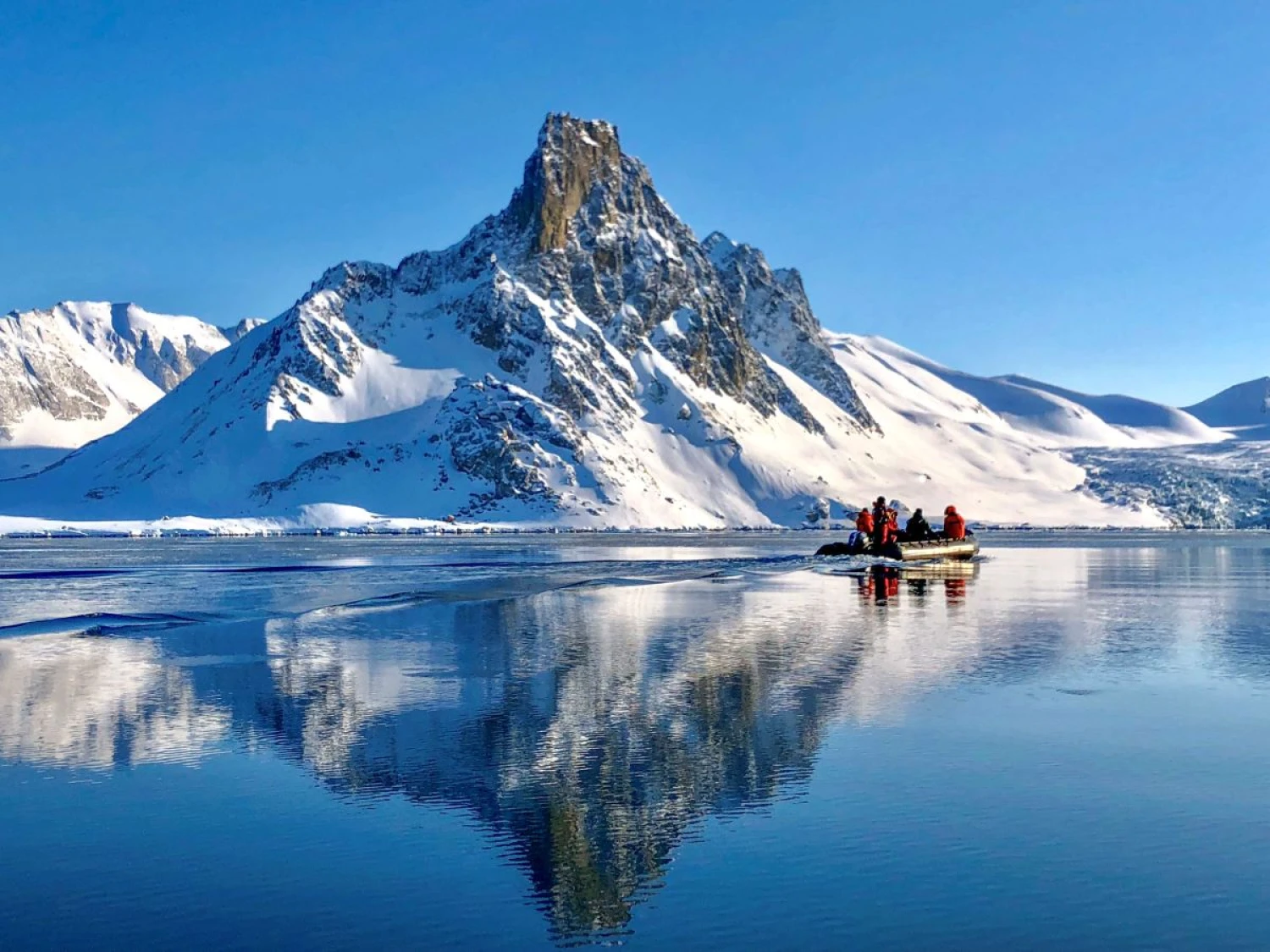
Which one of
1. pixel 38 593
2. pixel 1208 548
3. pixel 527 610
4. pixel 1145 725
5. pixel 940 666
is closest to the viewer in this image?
pixel 1145 725

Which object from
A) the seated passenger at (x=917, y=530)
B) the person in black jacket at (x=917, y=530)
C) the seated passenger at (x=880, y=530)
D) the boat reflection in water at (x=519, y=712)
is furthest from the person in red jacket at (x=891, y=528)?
the boat reflection in water at (x=519, y=712)

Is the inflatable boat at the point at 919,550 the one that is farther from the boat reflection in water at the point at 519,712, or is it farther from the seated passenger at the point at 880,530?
the boat reflection in water at the point at 519,712

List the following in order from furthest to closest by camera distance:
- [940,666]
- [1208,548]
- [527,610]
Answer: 1. [1208,548]
2. [527,610]
3. [940,666]

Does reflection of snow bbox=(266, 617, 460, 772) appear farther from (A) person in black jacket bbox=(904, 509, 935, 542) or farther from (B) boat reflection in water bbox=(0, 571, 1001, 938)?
(A) person in black jacket bbox=(904, 509, 935, 542)

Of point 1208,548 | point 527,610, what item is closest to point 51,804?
point 527,610

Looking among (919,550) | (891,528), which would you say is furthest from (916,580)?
(891,528)

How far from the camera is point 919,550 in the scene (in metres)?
98.6

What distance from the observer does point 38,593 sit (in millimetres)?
65000

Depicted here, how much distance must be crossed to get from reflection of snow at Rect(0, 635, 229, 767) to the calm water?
0.16m

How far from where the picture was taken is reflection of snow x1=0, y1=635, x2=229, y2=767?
2433 centimetres

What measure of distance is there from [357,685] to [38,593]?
40.4m

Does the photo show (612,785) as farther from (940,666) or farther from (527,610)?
(527,610)

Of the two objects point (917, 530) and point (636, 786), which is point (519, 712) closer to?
point (636, 786)

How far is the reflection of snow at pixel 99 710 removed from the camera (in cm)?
2433
